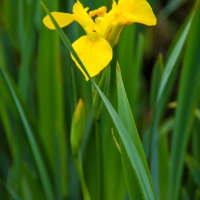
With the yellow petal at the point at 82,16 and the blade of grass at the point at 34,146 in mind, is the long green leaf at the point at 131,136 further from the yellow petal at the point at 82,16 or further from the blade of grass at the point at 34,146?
the blade of grass at the point at 34,146

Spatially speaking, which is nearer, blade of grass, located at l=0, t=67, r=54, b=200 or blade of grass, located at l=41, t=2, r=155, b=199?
blade of grass, located at l=41, t=2, r=155, b=199

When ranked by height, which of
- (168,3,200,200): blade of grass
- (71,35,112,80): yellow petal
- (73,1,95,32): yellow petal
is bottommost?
(168,3,200,200): blade of grass

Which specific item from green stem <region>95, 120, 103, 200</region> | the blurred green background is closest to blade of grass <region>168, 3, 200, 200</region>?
the blurred green background

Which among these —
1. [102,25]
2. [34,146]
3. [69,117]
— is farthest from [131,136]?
[69,117]

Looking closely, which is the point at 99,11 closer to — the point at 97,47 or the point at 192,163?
the point at 97,47

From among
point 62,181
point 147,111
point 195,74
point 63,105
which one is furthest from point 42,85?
point 147,111

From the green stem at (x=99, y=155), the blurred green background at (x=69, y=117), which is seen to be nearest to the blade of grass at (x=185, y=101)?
the blurred green background at (x=69, y=117)

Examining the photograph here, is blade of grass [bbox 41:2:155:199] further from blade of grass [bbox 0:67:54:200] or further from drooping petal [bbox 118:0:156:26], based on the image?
blade of grass [bbox 0:67:54:200]
